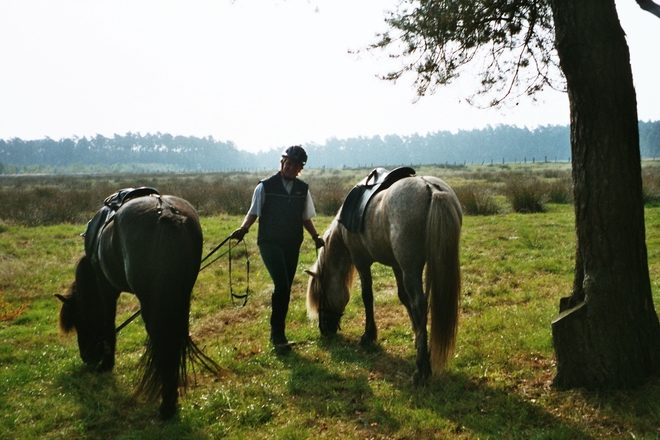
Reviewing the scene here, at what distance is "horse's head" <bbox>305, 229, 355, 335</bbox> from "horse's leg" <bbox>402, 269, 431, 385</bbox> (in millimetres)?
1568

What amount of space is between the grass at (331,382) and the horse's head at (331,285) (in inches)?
8.9

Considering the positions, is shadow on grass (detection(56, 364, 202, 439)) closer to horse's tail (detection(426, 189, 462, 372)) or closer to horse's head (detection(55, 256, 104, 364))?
horse's head (detection(55, 256, 104, 364))

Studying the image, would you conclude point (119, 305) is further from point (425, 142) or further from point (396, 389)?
point (425, 142)

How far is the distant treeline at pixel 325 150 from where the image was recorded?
137 m

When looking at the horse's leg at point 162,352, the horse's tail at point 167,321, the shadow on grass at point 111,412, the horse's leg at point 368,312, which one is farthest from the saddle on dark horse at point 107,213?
the horse's leg at point 368,312

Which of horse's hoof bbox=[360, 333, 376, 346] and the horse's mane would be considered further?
the horse's mane

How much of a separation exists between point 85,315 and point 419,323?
11.2ft

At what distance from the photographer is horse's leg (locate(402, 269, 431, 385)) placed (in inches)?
155

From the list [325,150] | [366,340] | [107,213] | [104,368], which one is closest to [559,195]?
[366,340]

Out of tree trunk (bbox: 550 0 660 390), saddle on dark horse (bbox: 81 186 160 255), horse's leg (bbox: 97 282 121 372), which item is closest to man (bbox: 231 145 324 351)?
saddle on dark horse (bbox: 81 186 160 255)

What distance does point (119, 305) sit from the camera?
7.26 m

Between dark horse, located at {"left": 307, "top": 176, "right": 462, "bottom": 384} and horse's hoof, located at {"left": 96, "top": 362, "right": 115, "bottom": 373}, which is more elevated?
dark horse, located at {"left": 307, "top": 176, "right": 462, "bottom": 384}

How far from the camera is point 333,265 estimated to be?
5.52m

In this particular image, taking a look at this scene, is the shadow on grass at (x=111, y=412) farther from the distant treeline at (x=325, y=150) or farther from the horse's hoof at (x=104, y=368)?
the distant treeline at (x=325, y=150)
